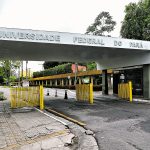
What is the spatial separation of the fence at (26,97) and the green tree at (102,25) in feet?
137

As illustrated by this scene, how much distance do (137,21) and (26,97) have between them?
25.9 meters

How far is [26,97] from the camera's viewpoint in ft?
56.2

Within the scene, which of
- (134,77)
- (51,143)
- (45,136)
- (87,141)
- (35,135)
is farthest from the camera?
(134,77)

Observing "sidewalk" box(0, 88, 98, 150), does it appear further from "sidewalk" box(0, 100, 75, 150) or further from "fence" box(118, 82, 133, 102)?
"fence" box(118, 82, 133, 102)

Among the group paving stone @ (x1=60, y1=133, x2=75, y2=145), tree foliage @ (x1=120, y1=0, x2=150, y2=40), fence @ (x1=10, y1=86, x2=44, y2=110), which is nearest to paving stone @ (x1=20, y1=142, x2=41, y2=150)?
paving stone @ (x1=60, y1=133, x2=75, y2=145)

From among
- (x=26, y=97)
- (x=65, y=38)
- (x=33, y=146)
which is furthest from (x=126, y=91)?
(x=33, y=146)

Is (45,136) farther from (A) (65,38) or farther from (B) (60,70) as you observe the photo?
(B) (60,70)

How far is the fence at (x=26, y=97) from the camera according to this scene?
627 inches

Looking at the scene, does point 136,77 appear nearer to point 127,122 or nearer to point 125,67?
point 125,67

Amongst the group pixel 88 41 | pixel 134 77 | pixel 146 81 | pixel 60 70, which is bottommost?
pixel 146 81

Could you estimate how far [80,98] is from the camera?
20703 millimetres

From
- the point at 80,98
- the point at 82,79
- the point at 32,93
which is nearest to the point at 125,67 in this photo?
the point at 80,98

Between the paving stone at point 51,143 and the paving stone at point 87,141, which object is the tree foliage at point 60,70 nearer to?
the paving stone at point 87,141

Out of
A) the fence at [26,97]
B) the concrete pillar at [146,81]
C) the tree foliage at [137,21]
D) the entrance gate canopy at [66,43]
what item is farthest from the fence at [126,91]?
the tree foliage at [137,21]
